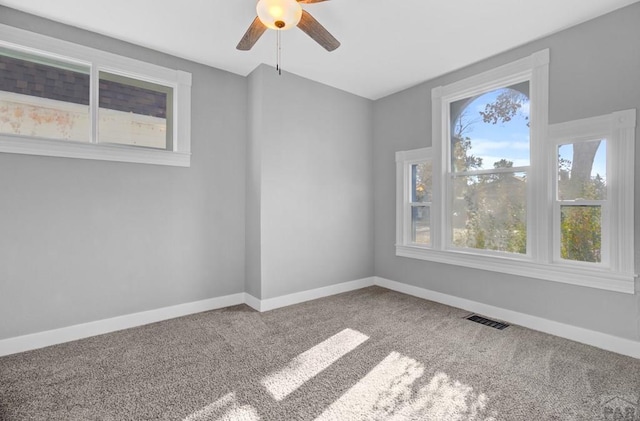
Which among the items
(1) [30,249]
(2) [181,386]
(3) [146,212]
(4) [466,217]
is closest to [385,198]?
(4) [466,217]

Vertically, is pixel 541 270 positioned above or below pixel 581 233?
below

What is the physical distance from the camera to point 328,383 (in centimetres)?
211

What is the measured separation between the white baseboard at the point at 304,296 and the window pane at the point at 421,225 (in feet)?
3.30

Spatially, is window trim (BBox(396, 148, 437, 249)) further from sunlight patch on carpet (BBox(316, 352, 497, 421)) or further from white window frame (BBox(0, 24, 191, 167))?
white window frame (BBox(0, 24, 191, 167))

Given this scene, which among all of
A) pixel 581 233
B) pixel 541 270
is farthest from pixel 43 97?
pixel 581 233

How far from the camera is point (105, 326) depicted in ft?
9.55

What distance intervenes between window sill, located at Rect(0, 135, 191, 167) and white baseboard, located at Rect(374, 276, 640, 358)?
11.2 ft

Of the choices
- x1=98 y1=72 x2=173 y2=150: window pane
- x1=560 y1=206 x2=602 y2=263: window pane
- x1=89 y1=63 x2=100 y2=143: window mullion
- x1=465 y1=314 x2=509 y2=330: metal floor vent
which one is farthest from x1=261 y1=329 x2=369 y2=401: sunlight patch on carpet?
x1=89 y1=63 x2=100 y2=143: window mullion

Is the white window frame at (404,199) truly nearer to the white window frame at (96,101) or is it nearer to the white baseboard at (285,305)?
the white baseboard at (285,305)

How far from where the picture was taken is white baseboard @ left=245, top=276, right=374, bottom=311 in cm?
358

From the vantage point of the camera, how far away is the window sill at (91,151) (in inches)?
99.8

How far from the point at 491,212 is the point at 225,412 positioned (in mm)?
3240

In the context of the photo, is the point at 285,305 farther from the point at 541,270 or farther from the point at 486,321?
the point at 541,270

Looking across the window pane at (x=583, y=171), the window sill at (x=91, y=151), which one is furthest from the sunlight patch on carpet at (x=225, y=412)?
the window pane at (x=583, y=171)
